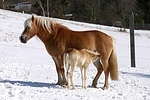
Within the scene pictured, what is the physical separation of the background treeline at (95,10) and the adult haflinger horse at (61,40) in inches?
1994

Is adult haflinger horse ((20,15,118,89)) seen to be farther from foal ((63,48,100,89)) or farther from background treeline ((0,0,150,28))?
background treeline ((0,0,150,28))

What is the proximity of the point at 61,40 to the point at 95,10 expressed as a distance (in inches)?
2149

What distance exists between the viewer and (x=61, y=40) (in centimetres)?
775

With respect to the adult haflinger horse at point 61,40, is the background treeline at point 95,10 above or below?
above

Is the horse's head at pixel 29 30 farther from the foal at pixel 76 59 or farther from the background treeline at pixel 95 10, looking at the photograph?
the background treeline at pixel 95 10

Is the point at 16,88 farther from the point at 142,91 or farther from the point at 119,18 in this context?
the point at 119,18

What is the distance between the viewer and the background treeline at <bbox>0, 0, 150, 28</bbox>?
60.7 m

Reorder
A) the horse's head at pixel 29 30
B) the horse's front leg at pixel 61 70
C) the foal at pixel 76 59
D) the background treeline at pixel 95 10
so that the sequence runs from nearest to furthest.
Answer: the foal at pixel 76 59 < the horse's front leg at pixel 61 70 < the horse's head at pixel 29 30 < the background treeline at pixel 95 10

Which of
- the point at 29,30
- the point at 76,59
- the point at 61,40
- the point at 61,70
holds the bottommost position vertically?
the point at 61,70

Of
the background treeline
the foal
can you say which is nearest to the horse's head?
the foal

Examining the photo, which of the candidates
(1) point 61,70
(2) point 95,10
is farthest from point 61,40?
(2) point 95,10

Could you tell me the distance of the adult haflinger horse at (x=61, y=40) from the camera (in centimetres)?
772

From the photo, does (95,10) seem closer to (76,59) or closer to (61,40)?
(61,40)

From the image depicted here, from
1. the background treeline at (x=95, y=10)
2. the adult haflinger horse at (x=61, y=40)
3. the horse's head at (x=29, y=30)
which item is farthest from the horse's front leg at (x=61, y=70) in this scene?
the background treeline at (x=95, y=10)
